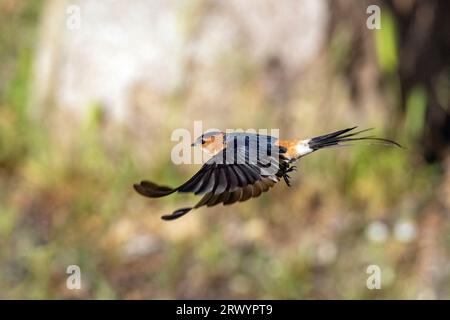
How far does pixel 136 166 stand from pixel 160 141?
171 mm

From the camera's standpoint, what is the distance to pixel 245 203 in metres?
4.66

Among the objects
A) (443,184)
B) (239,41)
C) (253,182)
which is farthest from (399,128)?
(253,182)

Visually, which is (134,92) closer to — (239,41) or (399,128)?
(239,41)

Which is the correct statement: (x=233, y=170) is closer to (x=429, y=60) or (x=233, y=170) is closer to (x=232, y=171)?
(x=232, y=171)

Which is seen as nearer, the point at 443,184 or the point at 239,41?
the point at 239,41

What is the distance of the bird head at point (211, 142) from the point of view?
1.79m

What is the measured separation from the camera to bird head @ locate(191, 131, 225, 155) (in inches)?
70.6

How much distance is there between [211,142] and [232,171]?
0.39 feet

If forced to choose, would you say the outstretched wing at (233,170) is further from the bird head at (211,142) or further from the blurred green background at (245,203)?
the blurred green background at (245,203)

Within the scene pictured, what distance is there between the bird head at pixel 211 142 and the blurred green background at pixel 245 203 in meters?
2.59

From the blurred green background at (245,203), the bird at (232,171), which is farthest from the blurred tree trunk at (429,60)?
the bird at (232,171)

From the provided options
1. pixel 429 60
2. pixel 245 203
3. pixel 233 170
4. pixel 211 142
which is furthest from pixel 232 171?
pixel 429 60

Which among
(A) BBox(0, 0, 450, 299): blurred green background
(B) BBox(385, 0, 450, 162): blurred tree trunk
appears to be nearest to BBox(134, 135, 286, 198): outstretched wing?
(A) BBox(0, 0, 450, 299): blurred green background
